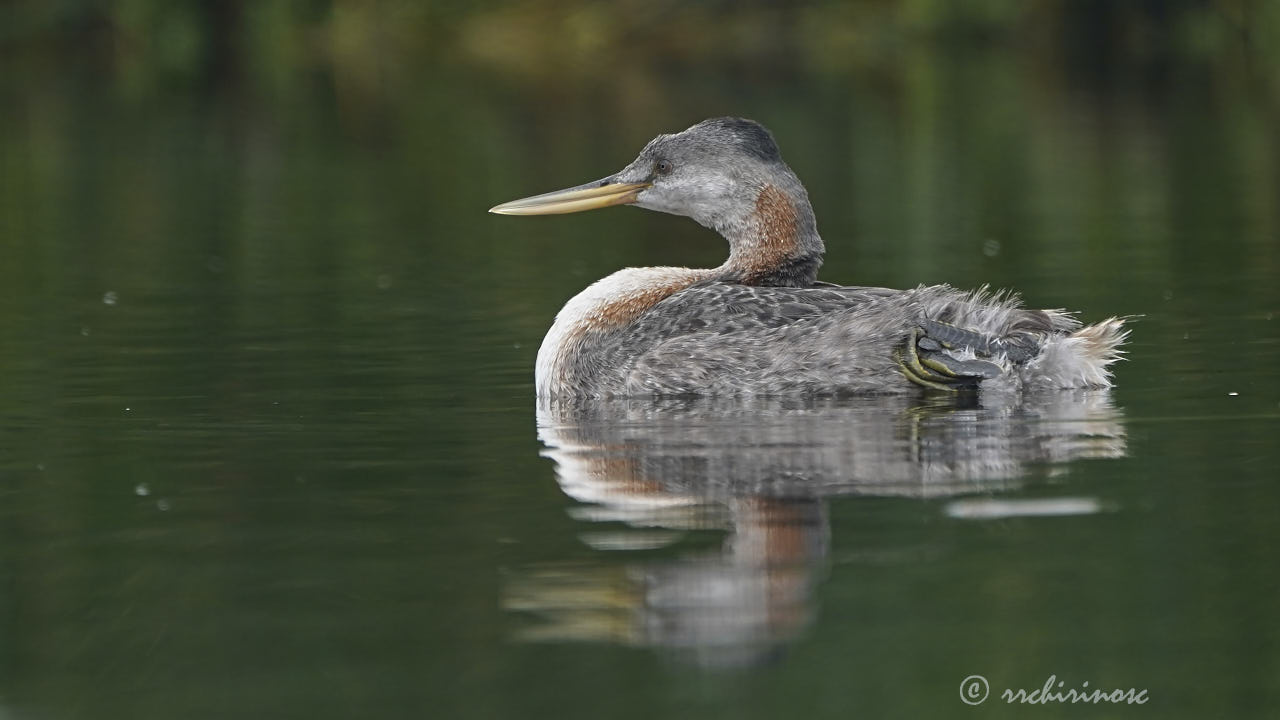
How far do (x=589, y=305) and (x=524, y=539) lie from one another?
132 inches

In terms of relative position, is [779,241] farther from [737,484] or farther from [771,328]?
[737,484]

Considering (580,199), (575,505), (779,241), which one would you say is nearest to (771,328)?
(779,241)

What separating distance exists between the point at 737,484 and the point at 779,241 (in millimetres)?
3056

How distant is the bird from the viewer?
9.37 metres

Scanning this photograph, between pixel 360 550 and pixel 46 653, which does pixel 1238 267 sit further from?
pixel 46 653

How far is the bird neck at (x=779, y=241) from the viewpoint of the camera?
10.4m

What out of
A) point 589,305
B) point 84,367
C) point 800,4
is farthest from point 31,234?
point 800,4

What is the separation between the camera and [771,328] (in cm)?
955

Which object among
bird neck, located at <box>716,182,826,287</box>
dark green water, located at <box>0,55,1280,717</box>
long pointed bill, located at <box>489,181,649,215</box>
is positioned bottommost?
dark green water, located at <box>0,55,1280,717</box>

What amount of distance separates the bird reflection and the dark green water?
0.07ft

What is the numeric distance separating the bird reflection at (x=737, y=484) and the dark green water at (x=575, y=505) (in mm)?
21

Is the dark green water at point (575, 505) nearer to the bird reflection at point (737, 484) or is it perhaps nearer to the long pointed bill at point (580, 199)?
the bird reflection at point (737, 484)

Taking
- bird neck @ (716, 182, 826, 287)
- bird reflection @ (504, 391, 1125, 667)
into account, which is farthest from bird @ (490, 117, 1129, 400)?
bird reflection @ (504, 391, 1125, 667)

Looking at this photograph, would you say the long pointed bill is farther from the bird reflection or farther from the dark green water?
the bird reflection
